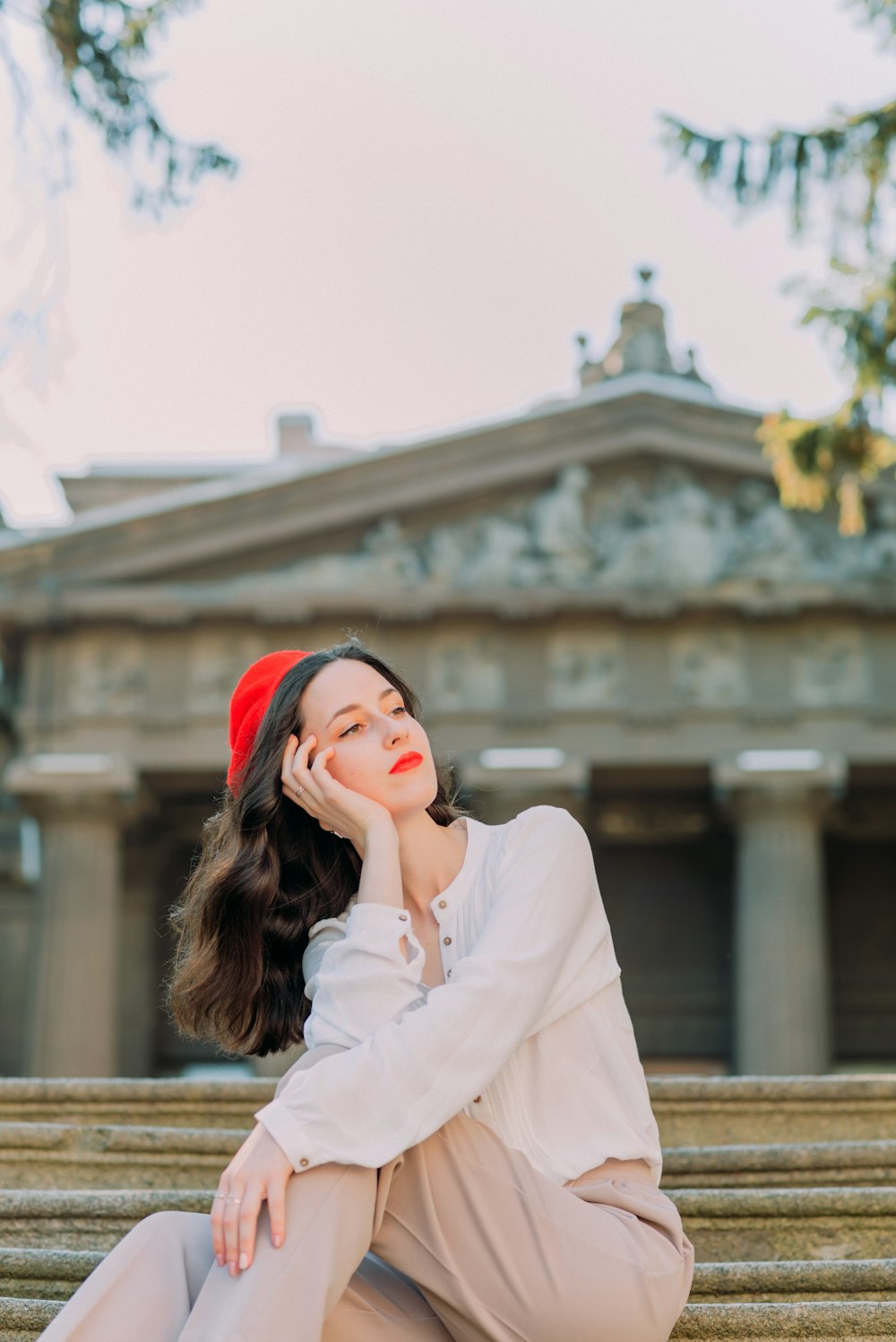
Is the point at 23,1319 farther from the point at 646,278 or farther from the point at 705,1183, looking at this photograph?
the point at 646,278

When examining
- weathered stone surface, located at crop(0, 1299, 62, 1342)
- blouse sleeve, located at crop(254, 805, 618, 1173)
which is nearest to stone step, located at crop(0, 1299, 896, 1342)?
blouse sleeve, located at crop(254, 805, 618, 1173)

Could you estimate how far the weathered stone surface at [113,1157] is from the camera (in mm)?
5285

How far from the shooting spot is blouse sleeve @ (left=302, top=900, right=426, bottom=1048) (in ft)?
10.3

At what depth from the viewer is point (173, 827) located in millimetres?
22344

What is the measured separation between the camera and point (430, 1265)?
2961mm

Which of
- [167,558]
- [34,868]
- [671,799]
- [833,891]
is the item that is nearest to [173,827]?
[34,868]

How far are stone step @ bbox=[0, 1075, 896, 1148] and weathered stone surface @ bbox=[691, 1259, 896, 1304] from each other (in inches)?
74.7

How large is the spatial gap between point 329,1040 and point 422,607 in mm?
16435

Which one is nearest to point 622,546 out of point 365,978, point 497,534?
point 497,534

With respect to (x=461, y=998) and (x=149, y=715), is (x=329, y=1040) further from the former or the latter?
(x=149, y=715)

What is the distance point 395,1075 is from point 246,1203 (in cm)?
32

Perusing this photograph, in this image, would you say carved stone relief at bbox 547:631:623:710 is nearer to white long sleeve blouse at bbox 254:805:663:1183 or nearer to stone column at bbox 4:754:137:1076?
stone column at bbox 4:754:137:1076

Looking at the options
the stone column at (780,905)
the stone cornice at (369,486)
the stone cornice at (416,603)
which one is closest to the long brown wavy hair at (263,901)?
the stone column at (780,905)

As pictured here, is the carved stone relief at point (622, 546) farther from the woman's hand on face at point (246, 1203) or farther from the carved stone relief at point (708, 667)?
the woman's hand on face at point (246, 1203)
